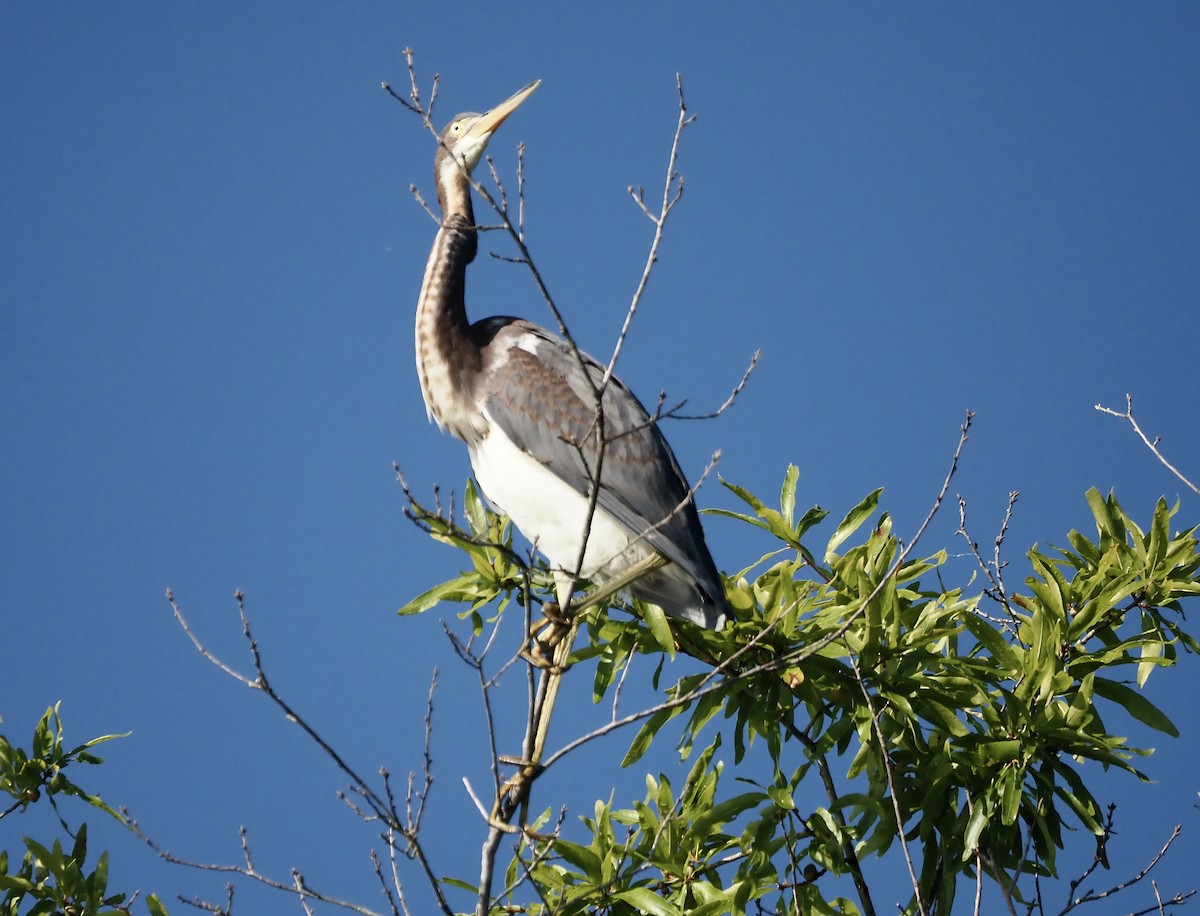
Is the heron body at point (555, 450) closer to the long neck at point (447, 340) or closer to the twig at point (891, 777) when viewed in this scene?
the long neck at point (447, 340)

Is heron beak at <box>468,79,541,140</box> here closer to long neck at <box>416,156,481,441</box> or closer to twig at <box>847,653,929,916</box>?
long neck at <box>416,156,481,441</box>

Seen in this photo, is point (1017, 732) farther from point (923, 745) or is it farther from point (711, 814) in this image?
point (711, 814)

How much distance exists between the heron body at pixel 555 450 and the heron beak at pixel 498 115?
2.12ft

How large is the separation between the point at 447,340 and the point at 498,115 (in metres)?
1.12

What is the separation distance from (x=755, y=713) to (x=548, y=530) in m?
0.95

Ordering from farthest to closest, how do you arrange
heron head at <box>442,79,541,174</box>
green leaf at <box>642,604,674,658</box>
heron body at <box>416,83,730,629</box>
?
heron head at <box>442,79,541,174</box>, heron body at <box>416,83,730,629</box>, green leaf at <box>642,604,674,658</box>

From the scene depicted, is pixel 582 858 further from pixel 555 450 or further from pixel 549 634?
pixel 555 450

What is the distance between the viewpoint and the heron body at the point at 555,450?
3705 mm

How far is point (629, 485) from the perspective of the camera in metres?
3.91

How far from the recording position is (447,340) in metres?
4.04

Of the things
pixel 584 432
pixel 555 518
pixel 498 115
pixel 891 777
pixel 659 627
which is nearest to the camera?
pixel 891 777

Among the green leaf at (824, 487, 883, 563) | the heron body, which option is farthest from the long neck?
the green leaf at (824, 487, 883, 563)

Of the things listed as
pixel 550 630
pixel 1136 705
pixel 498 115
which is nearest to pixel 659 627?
pixel 550 630

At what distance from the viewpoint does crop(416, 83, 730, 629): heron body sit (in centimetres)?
371
